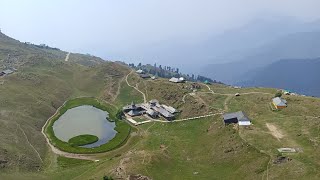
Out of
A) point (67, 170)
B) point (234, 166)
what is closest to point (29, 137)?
point (67, 170)

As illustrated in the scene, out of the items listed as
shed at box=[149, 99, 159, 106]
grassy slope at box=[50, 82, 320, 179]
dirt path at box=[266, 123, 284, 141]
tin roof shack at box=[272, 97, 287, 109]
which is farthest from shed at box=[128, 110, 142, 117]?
dirt path at box=[266, 123, 284, 141]

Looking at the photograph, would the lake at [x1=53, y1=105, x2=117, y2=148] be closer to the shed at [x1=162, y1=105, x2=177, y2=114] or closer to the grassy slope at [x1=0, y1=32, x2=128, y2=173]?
the grassy slope at [x1=0, y1=32, x2=128, y2=173]

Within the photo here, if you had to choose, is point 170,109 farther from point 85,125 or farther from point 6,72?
point 6,72

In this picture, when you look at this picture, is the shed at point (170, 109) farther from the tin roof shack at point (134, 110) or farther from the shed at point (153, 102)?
the tin roof shack at point (134, 110)

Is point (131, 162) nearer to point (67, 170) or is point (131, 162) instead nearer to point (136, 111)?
point (67, 170)

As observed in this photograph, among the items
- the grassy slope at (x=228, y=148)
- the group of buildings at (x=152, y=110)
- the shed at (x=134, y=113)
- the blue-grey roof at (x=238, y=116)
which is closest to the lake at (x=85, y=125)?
the shed at (x=134, y=113)

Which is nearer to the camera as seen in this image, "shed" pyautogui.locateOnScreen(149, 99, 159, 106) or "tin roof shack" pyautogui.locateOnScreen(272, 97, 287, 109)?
"tin roof shack" pyautogui.locateOnScreen(272, 97, 287, 109)

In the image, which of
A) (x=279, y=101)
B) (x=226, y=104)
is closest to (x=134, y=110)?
(x=226, y=104)

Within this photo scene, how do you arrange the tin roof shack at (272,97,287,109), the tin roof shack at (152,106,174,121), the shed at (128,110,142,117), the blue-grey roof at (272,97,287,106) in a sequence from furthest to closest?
the shed at (128,110,142,117) < the tin roof shack at (152,106,174,121) < the blue-grey roof at (272,97,287,106) < the tin roof shack at (272,97,287,109)
